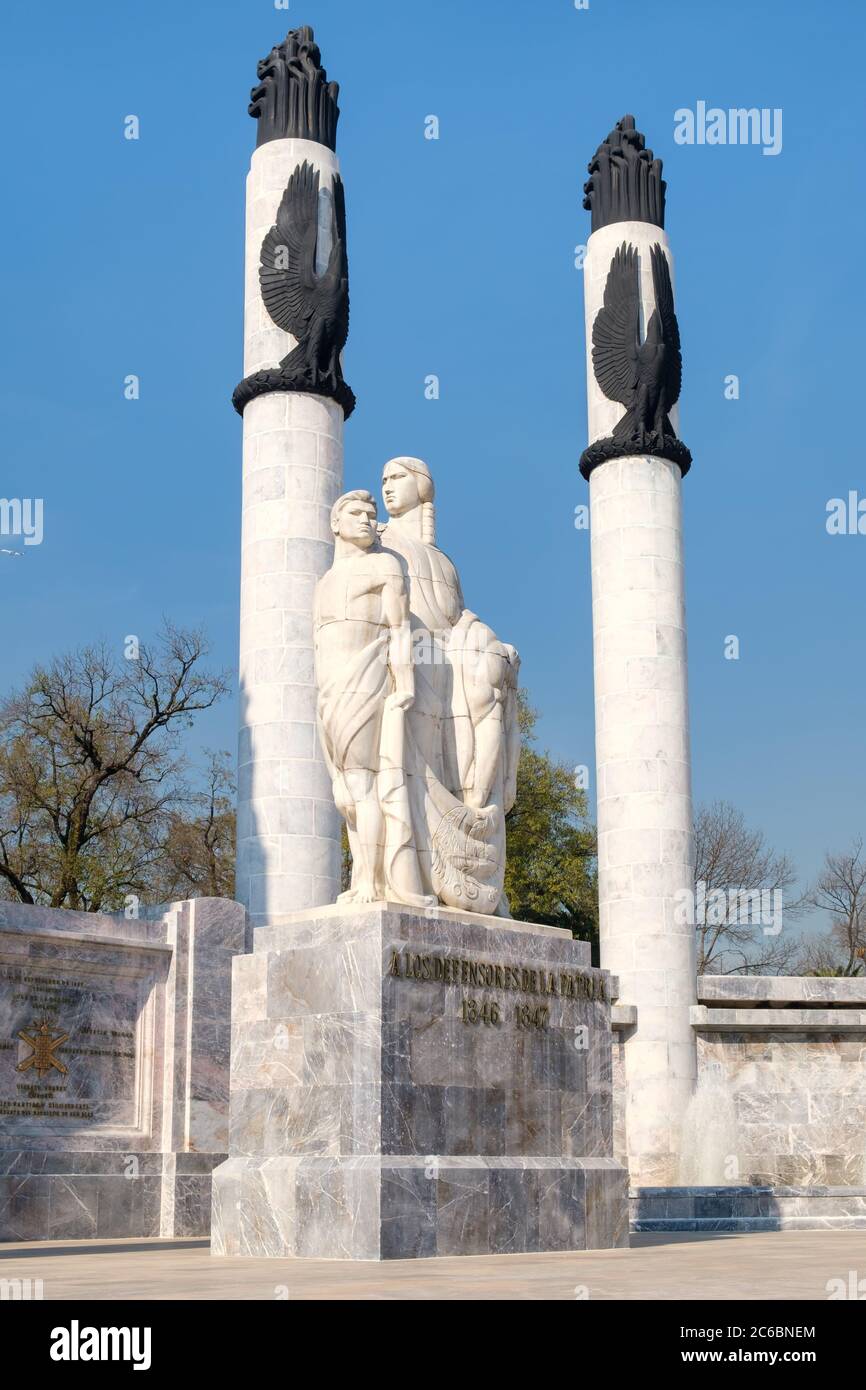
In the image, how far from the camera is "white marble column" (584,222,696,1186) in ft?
78.6

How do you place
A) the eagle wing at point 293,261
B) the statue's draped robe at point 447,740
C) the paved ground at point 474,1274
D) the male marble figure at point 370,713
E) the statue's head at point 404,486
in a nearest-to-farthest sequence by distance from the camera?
1. the paved ground at point 474,1274
2. the male marble figure at point 370,713
3. the statue's draped robe at point 447,740
4. the statue's head at point 404,486
5. the eagle wing at point 293,261

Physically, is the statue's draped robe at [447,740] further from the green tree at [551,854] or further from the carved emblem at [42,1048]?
the green tree at [551,854]

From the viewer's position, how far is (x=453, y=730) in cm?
1234

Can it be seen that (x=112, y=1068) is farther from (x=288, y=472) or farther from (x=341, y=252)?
(x=341, y=252)

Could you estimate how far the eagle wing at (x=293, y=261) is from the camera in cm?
2375

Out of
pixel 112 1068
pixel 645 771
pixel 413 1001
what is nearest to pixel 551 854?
pixel 645 771

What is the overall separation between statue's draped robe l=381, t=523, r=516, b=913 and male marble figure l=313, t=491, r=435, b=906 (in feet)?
0.52

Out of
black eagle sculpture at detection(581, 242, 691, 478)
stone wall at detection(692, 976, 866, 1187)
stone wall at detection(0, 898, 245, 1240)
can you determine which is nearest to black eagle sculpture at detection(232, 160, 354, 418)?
black eagle sculpture at detection(581, 242, 691, 478)

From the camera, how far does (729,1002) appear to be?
24.9 meters

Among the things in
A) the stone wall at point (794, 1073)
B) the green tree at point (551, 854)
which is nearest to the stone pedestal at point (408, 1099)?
the stone wall at point (794, 1073)

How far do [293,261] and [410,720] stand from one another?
1375 cm

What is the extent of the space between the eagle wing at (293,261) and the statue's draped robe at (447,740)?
11.8m
